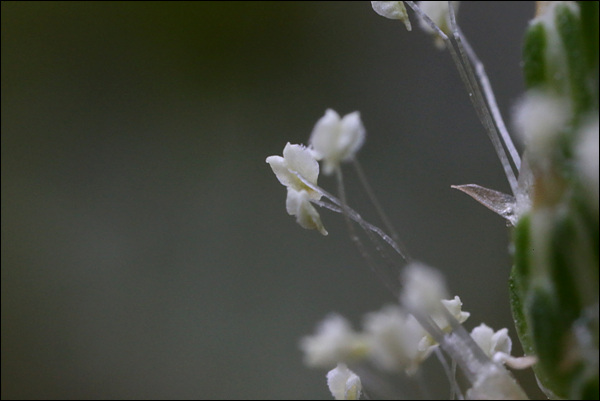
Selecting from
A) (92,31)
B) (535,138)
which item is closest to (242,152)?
(92,31)

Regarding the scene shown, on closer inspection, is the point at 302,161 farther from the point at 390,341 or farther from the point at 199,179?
the point at 199,179

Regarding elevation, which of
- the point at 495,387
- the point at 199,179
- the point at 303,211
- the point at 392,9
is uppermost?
the point at 199,179

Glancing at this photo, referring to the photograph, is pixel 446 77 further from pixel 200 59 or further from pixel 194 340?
pixel 194 340

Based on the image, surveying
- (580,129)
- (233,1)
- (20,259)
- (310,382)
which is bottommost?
(580,129)

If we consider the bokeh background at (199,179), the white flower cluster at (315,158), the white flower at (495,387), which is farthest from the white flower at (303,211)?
the bokeh background at (199,179)

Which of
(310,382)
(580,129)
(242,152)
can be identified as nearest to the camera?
(580,129)

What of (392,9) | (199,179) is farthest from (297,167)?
(199,179)
